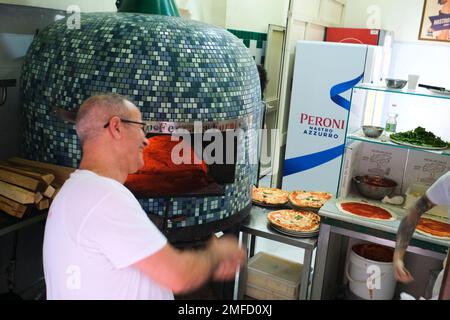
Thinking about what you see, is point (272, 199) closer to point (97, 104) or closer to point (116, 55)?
point (116, 55)

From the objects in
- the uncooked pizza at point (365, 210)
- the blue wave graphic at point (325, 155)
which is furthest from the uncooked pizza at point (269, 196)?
the blue wave graphic at point (325, 155)

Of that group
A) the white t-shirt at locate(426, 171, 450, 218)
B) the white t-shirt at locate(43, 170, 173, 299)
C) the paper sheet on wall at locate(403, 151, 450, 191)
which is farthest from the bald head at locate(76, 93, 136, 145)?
the paper sheet on wall at locate(403, 151, 450, 191)

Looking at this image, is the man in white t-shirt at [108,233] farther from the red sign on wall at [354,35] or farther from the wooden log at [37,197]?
the red sign on wall at [354,35]

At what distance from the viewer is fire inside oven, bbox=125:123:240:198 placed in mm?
2285

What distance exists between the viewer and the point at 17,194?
77.3 inches

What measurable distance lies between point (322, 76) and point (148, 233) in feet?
13.1

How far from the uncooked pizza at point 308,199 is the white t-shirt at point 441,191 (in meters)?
0.86

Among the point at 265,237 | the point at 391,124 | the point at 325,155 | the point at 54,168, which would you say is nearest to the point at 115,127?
the point at 54,168

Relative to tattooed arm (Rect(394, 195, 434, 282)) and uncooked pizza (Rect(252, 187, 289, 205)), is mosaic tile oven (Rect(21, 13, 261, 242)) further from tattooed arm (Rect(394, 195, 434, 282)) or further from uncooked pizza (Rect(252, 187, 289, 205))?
tattooed arm (Rect(394, 195, 434, 282))

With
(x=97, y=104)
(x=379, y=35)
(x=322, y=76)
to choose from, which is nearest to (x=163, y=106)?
(x=97, y=104)

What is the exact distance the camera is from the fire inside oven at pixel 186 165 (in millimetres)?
2285

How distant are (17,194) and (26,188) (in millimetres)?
48

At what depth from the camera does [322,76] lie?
4844 millimetres

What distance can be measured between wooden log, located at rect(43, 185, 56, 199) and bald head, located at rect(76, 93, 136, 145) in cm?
75
